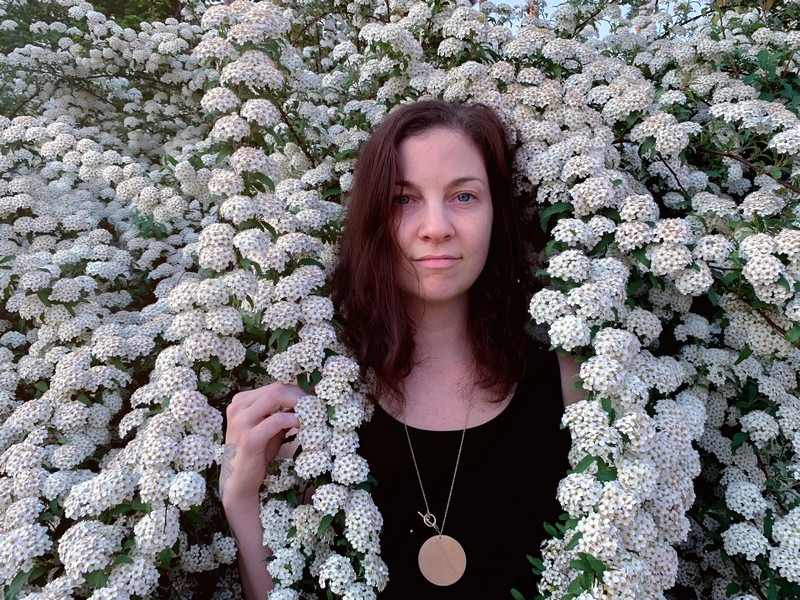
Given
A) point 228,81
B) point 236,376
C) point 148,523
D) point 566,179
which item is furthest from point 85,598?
point 566,179

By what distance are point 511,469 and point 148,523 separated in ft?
4.03

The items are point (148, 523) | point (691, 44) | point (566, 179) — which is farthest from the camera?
→ point (691, 44)

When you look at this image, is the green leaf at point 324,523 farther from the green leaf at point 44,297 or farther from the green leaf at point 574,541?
the green leaf at point 44,297

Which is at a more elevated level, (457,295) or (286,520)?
(457,295)

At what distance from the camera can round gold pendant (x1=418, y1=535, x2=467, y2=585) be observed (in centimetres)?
189

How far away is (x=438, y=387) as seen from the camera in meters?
2.13

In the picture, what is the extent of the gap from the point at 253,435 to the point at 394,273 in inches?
30.0

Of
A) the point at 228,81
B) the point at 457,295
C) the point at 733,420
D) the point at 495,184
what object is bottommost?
the point at 733,420

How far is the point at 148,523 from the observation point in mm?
1593

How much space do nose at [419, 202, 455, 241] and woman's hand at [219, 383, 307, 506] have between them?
27.9 inches

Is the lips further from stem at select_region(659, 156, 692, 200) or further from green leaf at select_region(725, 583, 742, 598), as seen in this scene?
green leaf at select_region(725, 583, 742, 598)

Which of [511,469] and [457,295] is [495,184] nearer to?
[457,295]

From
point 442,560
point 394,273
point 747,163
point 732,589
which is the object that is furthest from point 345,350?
point 747,163

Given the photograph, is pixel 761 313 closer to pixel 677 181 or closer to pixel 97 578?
pixel 677 181
